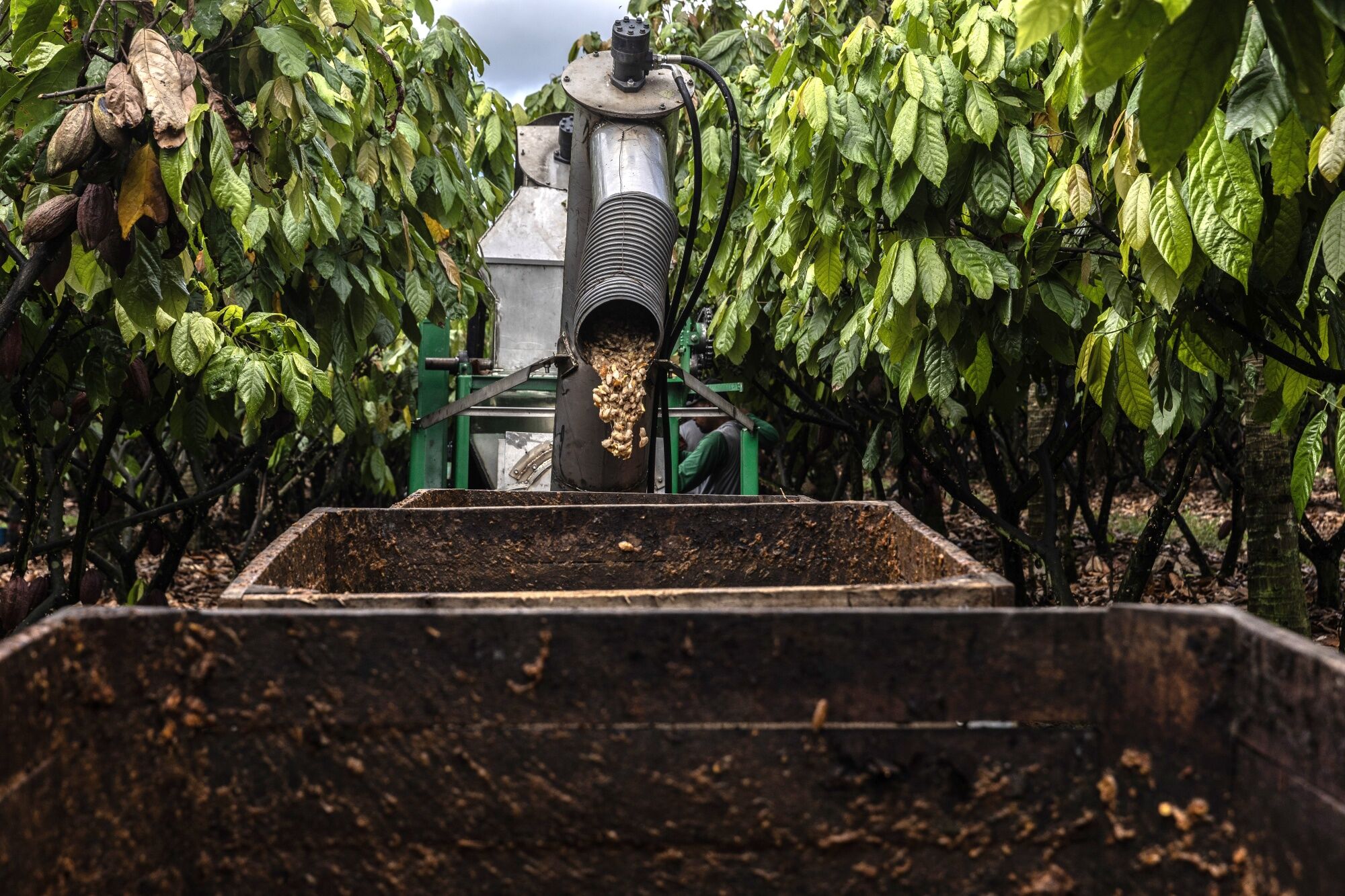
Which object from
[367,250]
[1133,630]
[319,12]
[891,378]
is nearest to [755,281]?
[891,378]

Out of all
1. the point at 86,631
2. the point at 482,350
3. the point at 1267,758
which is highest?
the point at 482,350

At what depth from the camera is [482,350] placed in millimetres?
6352

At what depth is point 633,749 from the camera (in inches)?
48.6

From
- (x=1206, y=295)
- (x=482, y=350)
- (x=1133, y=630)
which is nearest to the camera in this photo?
(x=1133, y=630)

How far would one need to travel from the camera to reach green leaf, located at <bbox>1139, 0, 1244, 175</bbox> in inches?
39.3

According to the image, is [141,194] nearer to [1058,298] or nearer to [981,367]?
[981,367]

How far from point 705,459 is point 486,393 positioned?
8.22 ft

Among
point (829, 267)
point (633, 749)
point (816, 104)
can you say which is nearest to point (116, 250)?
point (633, 749)

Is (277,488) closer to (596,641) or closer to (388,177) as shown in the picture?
(388,177)

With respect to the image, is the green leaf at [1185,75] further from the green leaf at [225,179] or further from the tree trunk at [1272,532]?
the tree trunk at [1272,532]

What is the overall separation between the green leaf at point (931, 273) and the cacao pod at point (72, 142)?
184 centimetres

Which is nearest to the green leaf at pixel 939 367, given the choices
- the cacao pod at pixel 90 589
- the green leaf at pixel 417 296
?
the green leaf at pixel 417 296

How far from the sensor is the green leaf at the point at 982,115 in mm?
2924

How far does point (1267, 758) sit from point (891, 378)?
308 cm
